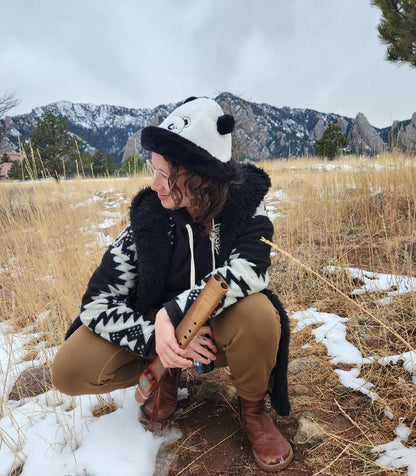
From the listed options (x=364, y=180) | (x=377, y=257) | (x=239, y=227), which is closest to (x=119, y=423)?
(x=239, y=227)

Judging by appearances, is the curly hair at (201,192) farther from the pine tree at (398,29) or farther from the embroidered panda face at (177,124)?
the pine tree at (398,29)

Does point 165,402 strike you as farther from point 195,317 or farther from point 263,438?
point 195,317

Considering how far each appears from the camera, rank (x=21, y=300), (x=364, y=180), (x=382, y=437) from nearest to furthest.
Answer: (x=382, y=437) < (x=21, y=300) < (x=364, y=180)

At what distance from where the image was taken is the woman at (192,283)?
0.98 meters

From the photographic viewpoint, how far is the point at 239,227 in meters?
1.11

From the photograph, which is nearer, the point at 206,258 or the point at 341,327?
the point at 206,258

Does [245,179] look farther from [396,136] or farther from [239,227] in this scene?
[396,136]

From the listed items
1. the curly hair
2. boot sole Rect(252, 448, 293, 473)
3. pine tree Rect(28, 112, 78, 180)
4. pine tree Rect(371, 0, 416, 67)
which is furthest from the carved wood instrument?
pine tree Rect(28, 112, 78, 180)

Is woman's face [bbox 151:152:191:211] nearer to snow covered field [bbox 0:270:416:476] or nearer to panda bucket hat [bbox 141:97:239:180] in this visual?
panda bucket hat [bbox 141:97:239:180]

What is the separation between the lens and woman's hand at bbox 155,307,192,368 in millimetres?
917

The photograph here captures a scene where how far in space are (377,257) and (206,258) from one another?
1882 mm

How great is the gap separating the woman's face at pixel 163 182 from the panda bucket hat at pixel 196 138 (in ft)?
0.12

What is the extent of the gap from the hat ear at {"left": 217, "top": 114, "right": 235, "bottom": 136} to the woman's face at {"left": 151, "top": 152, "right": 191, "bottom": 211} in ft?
0.63

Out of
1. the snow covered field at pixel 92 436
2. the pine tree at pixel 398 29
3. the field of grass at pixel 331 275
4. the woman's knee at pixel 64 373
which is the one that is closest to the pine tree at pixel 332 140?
the pine tree at pixel 398 29
